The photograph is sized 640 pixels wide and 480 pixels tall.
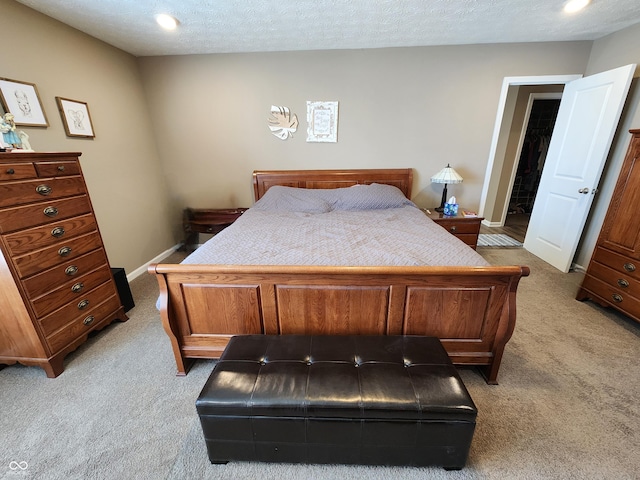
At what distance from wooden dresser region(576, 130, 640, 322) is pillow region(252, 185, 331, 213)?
2330mm

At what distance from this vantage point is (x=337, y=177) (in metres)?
3.26

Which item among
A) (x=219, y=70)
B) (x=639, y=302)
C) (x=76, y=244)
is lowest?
(x=639, y=302)

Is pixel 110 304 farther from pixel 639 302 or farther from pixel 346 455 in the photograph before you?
pixel 639 302

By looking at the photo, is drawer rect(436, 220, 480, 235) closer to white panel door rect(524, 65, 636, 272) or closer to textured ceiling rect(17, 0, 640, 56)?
white panel door rect(524, 65, 636, 272)

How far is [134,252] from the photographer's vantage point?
9.82 feet

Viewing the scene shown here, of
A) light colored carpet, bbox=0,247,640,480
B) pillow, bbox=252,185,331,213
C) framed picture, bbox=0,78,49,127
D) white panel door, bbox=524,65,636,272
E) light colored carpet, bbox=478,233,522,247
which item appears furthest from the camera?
light colored carpet, bbox=478,233,522,247

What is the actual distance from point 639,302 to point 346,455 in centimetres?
236

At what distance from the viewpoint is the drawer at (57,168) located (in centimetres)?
158

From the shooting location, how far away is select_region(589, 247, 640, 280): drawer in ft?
6.48

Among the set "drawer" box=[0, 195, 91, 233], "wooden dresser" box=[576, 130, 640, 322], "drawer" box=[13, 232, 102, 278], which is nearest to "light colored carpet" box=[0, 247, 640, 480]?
"wooden dresser" box=[576, 130, 640, 322]

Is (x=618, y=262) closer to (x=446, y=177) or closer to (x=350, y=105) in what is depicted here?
(x=446, y=177)

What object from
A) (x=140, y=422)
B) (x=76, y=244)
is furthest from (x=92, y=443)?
(x=76, y=244)

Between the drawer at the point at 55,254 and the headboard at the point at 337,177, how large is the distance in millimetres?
1816

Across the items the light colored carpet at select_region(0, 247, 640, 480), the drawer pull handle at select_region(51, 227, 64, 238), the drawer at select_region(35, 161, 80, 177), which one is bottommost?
the light colored carpet at select_region(0, 247, 640, 480)
